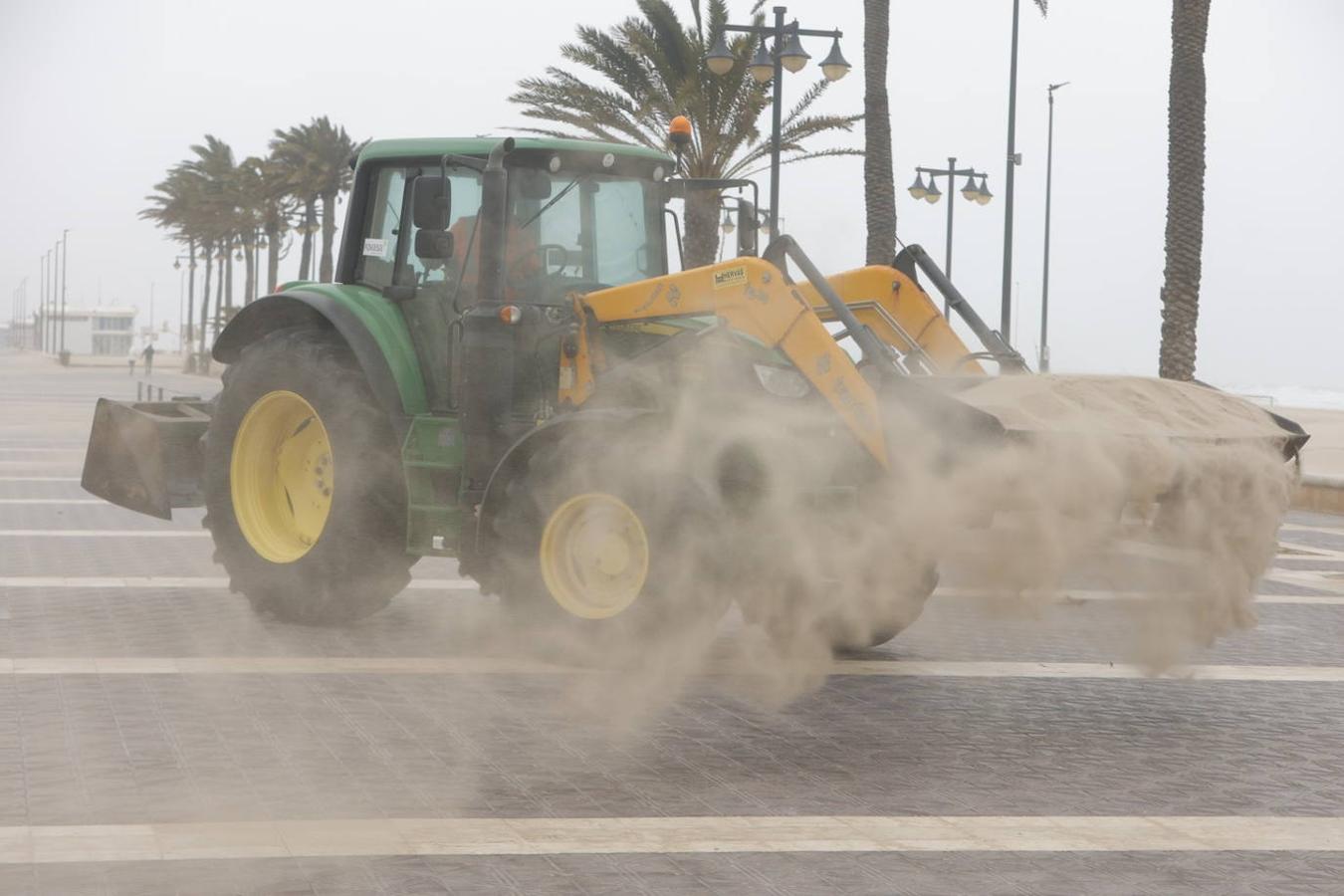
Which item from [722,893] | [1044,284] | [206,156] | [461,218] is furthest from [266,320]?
[206,156]

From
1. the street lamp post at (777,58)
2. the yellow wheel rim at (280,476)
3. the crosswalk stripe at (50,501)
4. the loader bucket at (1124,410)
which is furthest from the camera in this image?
the street lamp post at (777,58)

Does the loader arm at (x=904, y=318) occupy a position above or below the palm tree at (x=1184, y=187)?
below

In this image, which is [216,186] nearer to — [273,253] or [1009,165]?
[273,253]

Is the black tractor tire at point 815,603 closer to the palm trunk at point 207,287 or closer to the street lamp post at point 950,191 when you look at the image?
the street lamp post at point 950,191

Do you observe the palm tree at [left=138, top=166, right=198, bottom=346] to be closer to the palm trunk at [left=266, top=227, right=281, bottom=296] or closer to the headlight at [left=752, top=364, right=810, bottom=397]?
the palm trunk at [left=266, top=227, right=281, bottom=296]

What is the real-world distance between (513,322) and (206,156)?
2951 inches

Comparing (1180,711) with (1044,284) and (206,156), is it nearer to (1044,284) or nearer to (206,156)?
(1044,284)

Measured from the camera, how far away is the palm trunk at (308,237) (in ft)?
202

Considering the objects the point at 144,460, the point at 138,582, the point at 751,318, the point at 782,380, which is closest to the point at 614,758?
the point at 782,380

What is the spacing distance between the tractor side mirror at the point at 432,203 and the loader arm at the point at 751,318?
806 mm

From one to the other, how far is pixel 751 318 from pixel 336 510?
8.87 ft

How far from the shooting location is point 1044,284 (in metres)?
48.3

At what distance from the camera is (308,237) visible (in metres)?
65.5

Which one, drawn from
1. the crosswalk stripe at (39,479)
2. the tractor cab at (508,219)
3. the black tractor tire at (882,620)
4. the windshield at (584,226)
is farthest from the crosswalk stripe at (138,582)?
the crosswalk stripe at (39,479)
